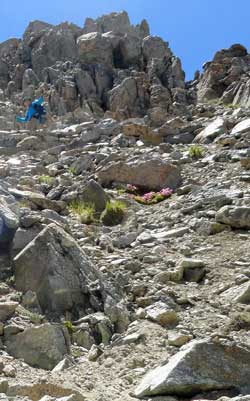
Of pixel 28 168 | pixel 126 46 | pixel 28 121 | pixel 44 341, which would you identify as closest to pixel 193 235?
pixel 44 341

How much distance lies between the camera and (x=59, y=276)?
30.3 feet

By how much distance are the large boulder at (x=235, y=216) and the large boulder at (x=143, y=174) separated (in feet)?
15.2

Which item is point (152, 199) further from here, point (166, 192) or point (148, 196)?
point (166, 192)

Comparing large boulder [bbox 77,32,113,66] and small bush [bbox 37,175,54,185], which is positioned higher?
large boulder [bbox 77,32,113,66]

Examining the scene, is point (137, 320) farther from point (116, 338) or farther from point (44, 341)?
point (44, 341)

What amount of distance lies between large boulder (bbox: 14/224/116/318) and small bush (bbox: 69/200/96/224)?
4653mm

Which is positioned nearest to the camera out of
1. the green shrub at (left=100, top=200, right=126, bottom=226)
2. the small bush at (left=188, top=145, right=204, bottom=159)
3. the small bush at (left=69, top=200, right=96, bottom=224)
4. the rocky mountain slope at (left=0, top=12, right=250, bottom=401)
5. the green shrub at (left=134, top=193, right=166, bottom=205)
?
the rocky mountain slope at (left=0, top=12, right=250, bottom=401)

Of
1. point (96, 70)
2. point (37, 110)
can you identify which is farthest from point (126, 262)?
point (96, 70)

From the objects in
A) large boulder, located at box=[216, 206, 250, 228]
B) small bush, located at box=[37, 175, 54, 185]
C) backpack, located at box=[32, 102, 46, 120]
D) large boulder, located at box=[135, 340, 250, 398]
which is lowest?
large boulder, located at box=[135, 340, 250, 398]

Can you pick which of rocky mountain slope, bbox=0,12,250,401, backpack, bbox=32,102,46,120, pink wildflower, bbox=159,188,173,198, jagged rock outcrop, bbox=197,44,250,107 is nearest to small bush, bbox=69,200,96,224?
rocky mountain slope, bbox=0,12,250,401

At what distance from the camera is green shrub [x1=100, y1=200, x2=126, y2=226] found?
1502 centimetres

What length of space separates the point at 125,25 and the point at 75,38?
7638 millimetres

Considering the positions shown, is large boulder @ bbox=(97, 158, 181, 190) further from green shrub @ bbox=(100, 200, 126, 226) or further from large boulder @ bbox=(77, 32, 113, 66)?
large boulder @ bbox=(77, 32, 113, 66)

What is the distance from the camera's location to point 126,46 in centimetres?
5053
